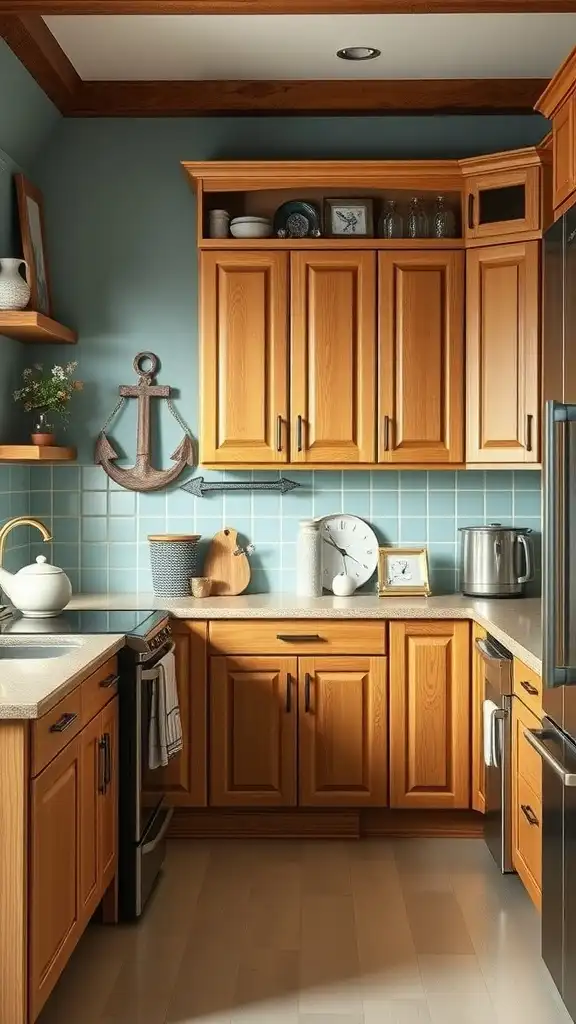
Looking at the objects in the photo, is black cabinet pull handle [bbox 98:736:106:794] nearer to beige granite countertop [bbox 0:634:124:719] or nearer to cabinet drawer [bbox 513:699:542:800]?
beige granite countertop [bbox 0:634:124:719]

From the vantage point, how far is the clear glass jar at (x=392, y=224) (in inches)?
174

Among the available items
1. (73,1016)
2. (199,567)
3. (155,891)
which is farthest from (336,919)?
(199,567)

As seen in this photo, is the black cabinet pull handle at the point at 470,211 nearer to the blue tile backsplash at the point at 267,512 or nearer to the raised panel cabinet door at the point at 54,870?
the blue tile backsplash at the point at 267,512

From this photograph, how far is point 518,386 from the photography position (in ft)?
14.1

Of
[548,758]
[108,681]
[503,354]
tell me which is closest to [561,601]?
[548,758]

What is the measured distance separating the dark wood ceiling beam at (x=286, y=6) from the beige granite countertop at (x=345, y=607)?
187cm

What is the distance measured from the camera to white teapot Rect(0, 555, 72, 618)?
3832mm

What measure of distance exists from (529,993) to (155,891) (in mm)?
1320

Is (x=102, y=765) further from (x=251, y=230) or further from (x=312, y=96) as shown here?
(x=312, y=96)

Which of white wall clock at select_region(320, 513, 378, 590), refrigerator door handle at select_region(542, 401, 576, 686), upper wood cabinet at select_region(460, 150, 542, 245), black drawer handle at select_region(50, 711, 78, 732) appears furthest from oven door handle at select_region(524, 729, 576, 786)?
upper wood cabinet at select_region(460, 150, 542, 245)

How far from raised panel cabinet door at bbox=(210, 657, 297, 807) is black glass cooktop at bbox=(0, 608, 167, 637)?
404mm

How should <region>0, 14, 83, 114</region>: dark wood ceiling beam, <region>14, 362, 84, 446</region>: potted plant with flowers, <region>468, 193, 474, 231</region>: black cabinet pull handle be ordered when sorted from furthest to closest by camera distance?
<region>14, 362, 84, 446</region>: potted plant with flowers → <region>468, 193, 474, 231</region>: black cabinet pull handle → <region>0, 14, 83, 114</region>: dark wood ceiling beam

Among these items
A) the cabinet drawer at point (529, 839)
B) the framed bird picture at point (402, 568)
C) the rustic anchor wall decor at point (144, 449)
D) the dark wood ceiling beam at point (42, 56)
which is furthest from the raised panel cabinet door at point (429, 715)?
the dark wood ceiling beam at point (42, 56)

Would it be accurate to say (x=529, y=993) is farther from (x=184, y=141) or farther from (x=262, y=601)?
(x=184, y=141)
